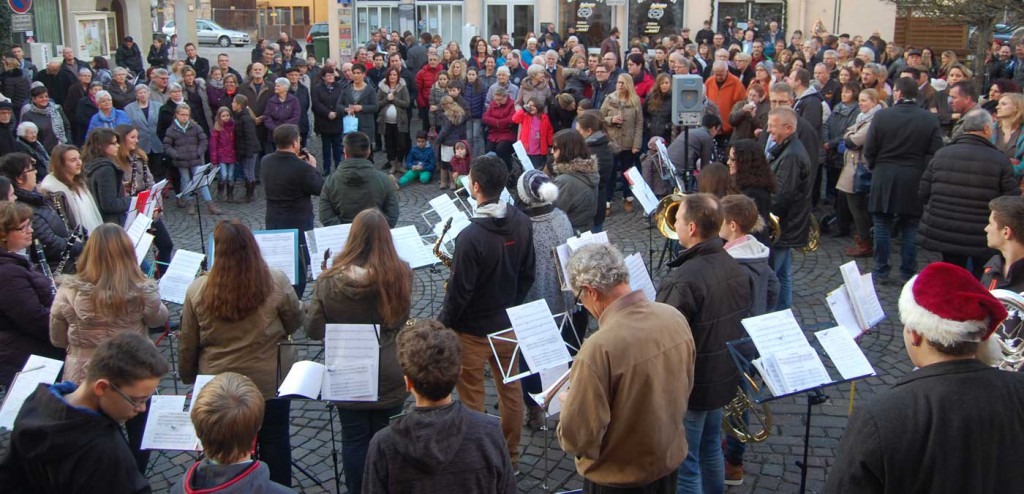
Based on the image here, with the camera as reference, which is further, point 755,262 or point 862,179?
point 862,179

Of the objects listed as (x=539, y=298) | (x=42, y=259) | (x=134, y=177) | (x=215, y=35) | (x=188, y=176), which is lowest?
(x=188, y=176)

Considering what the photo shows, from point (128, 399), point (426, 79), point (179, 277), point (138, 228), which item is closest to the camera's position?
point (128, 399)

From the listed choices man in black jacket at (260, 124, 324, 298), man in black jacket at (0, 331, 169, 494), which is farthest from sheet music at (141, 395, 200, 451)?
man in black jacket at (260, 124, 324, 298)

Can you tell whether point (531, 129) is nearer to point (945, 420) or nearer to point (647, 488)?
point (647, 488)

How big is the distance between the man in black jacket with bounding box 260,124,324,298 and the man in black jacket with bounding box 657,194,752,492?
150 inches

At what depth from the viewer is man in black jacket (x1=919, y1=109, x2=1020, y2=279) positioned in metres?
6.96

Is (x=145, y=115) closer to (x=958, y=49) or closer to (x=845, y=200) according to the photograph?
(x=845, y=200)

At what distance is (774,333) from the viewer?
4.05 metres

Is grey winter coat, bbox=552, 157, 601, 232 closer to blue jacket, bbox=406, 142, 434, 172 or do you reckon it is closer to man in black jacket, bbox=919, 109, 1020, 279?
man in black jacket, bbox=919, 109, 1020, 279

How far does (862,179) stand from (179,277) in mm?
6654

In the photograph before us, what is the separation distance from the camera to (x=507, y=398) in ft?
16.5

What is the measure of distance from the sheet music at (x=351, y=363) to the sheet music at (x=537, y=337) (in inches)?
28.2

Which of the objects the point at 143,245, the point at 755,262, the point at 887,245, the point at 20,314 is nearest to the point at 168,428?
the point at 20,314

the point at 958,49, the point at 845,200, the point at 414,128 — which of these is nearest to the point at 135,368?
the point at 845,200
